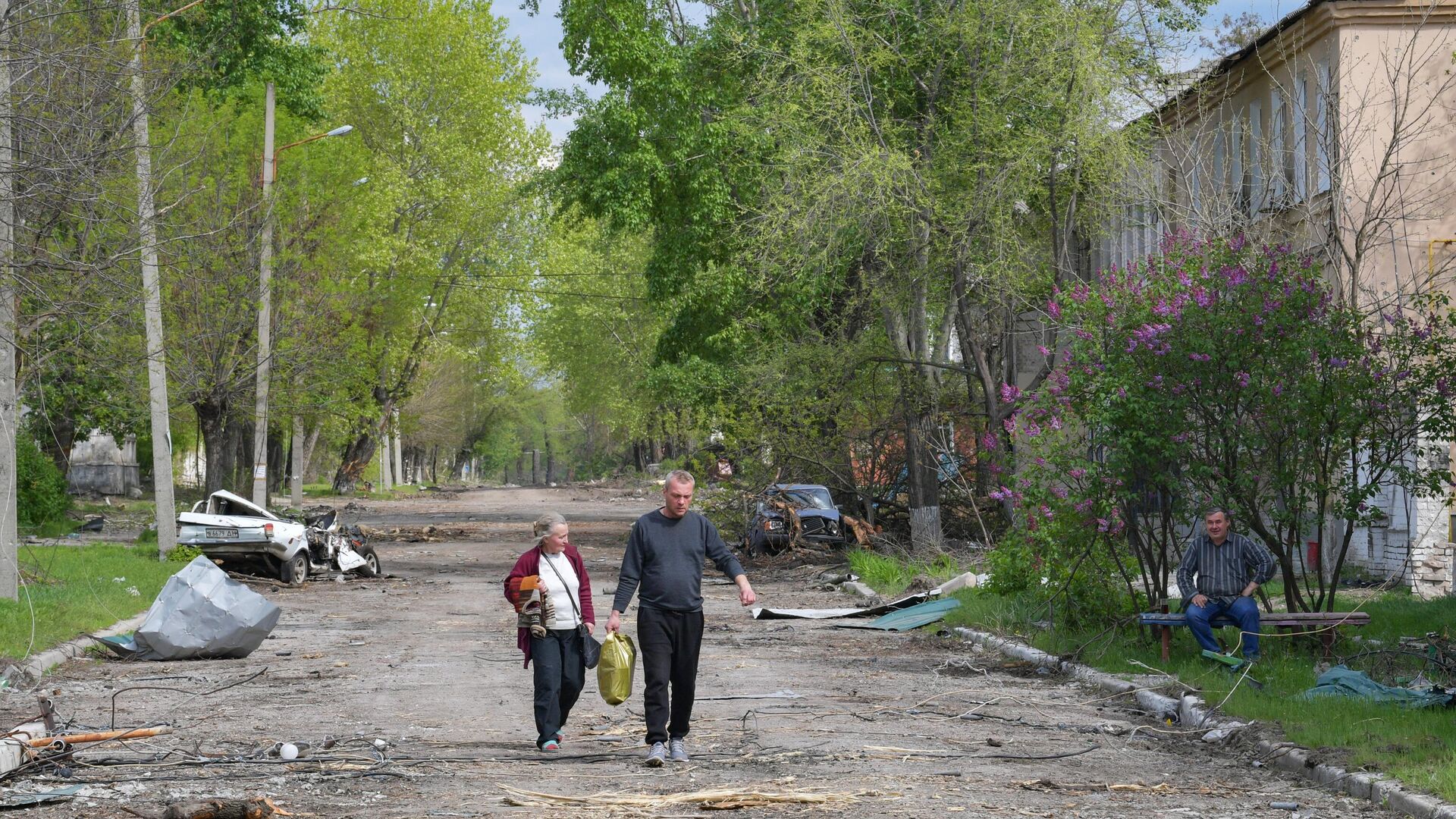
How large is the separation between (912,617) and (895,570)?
462cm

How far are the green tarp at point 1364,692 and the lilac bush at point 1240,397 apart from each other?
2.43 m

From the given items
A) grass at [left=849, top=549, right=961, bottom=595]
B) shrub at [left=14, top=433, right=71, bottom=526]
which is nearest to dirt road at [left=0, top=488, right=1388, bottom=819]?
grass at [left=849, top=549, right=961, bottom=595]

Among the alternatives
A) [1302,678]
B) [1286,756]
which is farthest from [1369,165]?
[1286,756]

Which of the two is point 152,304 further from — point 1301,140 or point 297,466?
point 297,466

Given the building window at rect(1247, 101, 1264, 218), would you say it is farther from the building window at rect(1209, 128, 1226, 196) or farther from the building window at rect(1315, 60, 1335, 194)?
the building window at rect(1315, 60, 1335, 194)

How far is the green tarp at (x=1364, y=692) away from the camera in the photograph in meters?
9.99

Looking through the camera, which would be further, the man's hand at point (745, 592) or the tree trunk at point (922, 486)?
the tree trunk at point (922, 486)

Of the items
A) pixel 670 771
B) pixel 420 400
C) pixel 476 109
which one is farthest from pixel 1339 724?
pixel 420 400

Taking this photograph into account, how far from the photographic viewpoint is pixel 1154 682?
12039mm

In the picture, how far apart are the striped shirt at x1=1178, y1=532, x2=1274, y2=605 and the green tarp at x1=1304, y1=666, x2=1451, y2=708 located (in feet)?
4.24

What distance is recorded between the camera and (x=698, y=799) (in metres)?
7.71

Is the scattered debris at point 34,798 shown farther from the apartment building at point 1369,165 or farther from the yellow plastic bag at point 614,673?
the apartment building at point 1369,165

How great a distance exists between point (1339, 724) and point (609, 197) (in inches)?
993

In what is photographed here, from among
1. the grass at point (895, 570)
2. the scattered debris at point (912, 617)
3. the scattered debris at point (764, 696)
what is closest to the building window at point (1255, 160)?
the grass at point (895, 570)
